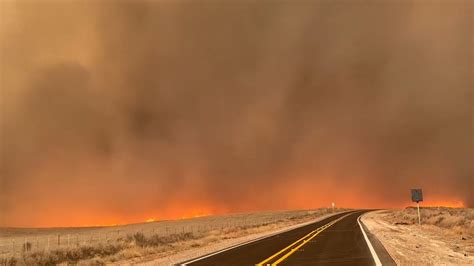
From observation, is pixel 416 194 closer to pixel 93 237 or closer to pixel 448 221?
pixel 448 221

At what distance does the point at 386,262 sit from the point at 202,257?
7.92 metres

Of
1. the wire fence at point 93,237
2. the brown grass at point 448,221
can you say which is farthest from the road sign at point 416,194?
the wire fence at point 93,237

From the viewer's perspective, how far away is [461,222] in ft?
136

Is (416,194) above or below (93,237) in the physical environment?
above

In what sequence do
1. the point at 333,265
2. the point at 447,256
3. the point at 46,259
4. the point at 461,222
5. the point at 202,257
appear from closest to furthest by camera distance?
the point at 333,265, the point at 447,256, the point at 202,257, the point at 46,259, the point at 461,222

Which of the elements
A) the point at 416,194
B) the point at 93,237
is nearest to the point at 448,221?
the point at 416,194

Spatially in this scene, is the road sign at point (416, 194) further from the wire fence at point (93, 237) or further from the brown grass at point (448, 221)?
the wire fence at point (93, 237)

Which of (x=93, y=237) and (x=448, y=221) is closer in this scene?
A: (x=448, y=221)

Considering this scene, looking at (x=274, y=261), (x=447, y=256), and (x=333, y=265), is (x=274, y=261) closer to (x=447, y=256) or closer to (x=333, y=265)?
(x=333, y=265)

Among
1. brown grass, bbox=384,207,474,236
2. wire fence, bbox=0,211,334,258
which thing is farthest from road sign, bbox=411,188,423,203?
wire fence, bbox=0,211,334,258

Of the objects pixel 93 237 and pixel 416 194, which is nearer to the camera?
pixel 416 194

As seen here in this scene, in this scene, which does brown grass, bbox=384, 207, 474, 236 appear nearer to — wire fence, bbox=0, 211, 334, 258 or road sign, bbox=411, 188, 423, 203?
road sign, bbox=411, 188, 423, 203

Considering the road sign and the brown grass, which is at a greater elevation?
the road sign

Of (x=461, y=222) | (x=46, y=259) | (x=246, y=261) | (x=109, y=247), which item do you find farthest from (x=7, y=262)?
(x=461, y=222)
